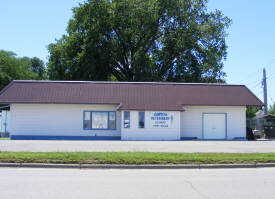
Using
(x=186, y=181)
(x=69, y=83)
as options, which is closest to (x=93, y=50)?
(x=69, y=83)

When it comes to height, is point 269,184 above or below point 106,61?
below

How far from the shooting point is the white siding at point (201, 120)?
25.3 metres

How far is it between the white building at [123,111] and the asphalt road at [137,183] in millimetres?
12852

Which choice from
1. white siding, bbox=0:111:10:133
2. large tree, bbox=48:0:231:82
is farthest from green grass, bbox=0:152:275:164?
large tree, bbox=48:0:231:82

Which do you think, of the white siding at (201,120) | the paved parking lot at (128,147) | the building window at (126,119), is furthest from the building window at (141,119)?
the paved parking lot at (128,147)

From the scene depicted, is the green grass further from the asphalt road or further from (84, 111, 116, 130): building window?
(84, 111, 116, 130): building window

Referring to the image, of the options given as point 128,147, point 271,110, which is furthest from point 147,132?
point 271,110

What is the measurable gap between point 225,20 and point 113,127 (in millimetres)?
25785

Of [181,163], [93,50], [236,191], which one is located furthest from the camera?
[93,50]

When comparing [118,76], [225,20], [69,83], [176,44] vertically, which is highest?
[225,20]

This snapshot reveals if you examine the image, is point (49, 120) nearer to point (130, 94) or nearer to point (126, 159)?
point (130, 94)

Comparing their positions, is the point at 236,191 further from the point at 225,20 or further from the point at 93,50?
the point at 225,20

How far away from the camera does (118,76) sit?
44.1 metres

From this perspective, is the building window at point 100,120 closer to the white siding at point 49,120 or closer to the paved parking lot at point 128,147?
the white siding at point 49,120
